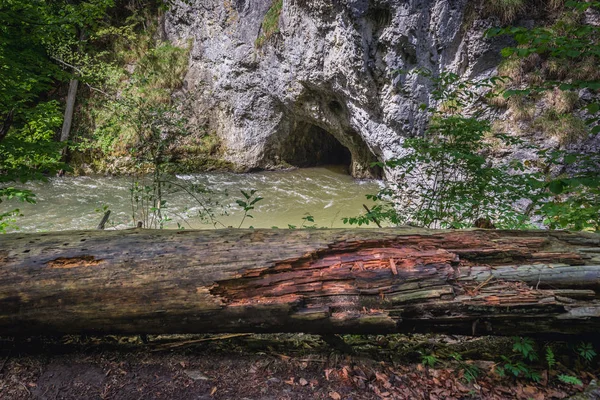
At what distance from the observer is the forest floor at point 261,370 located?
68.1 inches

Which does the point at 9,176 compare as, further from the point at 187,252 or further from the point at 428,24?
the point at 428,24

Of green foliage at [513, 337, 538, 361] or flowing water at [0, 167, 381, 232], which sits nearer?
green foliage at [513, 337, 538, 361]

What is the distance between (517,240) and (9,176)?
454cm

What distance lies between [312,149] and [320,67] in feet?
16.3

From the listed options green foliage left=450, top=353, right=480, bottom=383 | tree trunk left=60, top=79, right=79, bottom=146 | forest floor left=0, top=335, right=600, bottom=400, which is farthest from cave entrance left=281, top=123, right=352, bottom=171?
green foliage left=450, top=353, right=480, bottom=383

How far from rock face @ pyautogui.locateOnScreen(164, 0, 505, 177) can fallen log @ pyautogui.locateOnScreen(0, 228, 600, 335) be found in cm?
355

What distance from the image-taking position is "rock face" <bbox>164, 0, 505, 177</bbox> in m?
7.49

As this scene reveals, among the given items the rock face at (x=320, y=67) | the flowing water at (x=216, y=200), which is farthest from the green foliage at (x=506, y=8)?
the flowing water at (x=216, y=200)

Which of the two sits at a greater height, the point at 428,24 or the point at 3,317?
the point at 428,24

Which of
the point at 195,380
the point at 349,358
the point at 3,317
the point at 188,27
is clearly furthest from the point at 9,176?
the point at 188,27

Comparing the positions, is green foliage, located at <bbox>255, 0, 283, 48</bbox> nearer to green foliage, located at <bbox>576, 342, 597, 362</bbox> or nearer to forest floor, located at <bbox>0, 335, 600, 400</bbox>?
forest floor, located at <bbox>0, 335, 600, 400</bbox>

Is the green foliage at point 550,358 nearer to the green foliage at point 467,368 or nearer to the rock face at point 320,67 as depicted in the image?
the green foliage at point 467,368

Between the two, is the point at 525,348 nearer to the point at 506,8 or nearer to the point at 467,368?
the point at 467,368

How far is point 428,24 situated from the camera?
7492 millimetres
